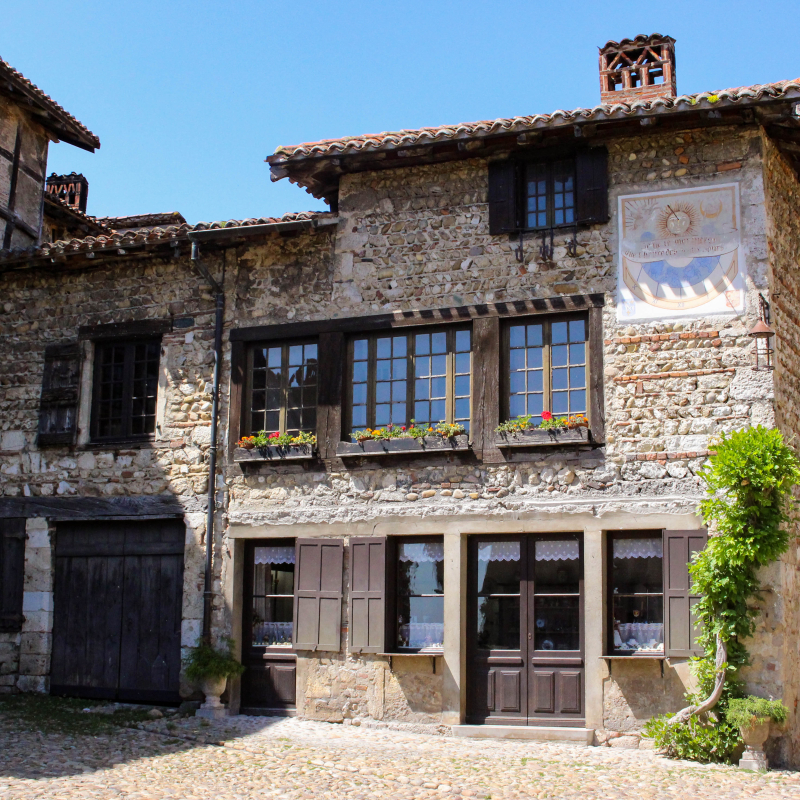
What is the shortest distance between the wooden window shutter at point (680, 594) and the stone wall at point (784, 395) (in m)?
0.56

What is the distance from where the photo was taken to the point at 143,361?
12141 mm

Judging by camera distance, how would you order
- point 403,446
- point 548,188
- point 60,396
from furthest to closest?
1. point 60,396
2. point 548,188
3. point 403,446

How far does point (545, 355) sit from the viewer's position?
34.1ft

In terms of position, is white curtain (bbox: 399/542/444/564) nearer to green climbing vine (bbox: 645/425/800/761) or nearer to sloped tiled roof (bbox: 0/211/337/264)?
green climbing vine (bbox: 645/425/800/761)

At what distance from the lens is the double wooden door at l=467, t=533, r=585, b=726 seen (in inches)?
387

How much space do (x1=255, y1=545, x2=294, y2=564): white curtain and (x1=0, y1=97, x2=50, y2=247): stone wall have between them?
19.5 ft

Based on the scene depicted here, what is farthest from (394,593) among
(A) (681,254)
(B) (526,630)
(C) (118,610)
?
(A) (681,254)

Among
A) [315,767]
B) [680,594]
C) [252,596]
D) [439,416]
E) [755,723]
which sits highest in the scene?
[439,416]

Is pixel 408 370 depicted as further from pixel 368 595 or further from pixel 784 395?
pixel 784 395

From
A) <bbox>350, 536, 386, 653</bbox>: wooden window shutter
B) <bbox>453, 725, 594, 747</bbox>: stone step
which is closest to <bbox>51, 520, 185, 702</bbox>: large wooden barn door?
<bbox>350, 536, 386, 653</bbox>: wooden window shutter

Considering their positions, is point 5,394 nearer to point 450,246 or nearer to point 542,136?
point 450,246

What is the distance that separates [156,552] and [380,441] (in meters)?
2.97

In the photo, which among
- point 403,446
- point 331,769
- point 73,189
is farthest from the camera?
point 73,189

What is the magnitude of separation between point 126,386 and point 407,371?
3498 millimetres
